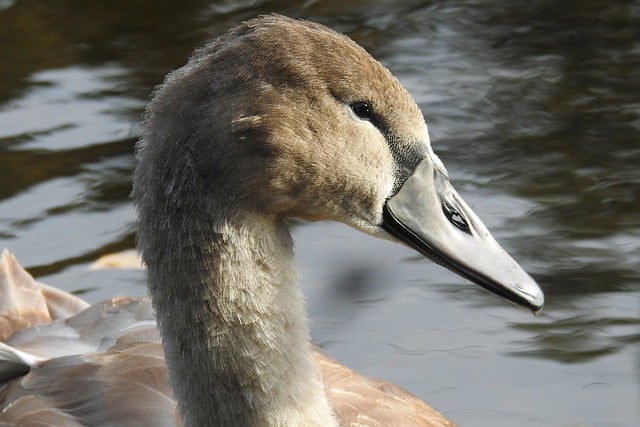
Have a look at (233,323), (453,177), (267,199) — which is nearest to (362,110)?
(267,199)

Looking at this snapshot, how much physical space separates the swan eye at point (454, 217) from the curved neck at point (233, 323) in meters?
0.46

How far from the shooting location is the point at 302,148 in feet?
12.6

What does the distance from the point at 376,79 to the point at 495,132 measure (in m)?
3.62

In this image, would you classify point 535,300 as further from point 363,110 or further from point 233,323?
point 233,323

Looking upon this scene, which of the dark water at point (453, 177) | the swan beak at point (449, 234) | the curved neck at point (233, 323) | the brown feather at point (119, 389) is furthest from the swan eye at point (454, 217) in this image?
the dark water at point (453, 177)

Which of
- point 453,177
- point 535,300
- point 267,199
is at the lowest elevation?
point 453,177

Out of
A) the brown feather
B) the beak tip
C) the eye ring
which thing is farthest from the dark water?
the eye ring

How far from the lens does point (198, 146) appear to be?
12.4ft

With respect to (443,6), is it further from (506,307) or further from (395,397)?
(395,397)

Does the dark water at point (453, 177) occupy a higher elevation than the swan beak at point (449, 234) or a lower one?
lower

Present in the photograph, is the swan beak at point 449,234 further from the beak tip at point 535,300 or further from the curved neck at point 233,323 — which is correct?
the curved neck at point 233,323

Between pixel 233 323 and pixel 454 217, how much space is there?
70cm

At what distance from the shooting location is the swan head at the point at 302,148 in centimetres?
379

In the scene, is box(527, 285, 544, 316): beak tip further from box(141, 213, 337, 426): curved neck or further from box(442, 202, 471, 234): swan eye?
box(141, 213, 337, 426): curved neck
